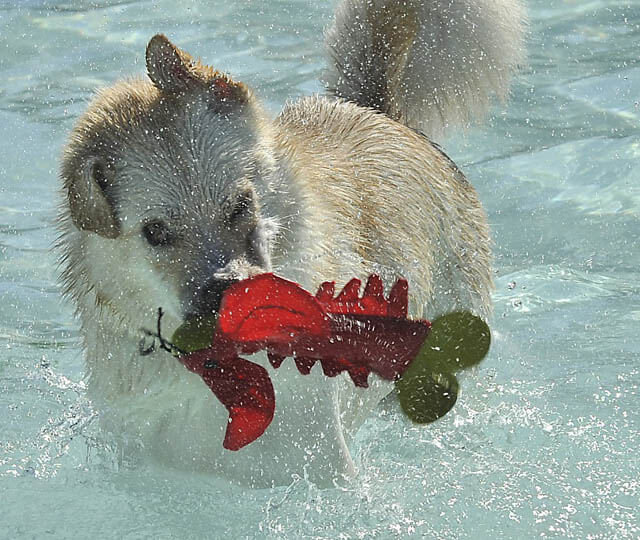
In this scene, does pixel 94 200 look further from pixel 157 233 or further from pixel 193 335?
pixel 193 335

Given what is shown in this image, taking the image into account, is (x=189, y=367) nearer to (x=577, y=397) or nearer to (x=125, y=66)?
(x=577, y=397)

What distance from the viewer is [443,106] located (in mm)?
5254

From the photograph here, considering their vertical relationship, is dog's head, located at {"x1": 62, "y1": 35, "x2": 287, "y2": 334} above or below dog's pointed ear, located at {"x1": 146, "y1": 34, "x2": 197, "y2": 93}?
below

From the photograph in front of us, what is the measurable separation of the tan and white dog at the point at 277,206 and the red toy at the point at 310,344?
0.18 meters

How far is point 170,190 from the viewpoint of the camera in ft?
10.3

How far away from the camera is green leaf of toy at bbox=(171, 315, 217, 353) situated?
10.1ft

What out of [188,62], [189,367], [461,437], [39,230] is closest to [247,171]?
[188,62]

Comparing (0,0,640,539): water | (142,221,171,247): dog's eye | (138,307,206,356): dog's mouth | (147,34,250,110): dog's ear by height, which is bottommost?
(0,0,640,539): water

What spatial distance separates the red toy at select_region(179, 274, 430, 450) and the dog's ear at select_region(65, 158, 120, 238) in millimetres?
448

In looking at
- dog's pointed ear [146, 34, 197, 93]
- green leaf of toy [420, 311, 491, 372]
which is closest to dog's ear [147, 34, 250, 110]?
dog's pointed ear [146, 34, 197, 93]

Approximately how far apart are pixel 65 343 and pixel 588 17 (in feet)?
18.6

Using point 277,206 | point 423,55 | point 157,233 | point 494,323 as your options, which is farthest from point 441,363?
point 494,323

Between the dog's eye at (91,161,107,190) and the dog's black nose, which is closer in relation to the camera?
the dog's black nose

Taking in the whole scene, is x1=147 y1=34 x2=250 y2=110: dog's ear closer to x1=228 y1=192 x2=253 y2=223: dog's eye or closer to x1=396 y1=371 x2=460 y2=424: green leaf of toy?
x1=228 y1=192 x2=253 y2=223: dog's eye
